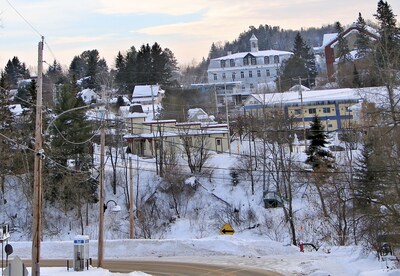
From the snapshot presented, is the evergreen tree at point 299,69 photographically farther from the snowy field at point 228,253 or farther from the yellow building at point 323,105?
the snowy field at point 228,253

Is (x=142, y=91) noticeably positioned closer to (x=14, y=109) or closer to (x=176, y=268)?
(x=14, y=109)

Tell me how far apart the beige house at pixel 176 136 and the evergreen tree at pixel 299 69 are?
48.6m

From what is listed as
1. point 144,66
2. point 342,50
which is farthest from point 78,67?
point 342,50

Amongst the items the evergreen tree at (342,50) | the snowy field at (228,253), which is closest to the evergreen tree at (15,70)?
the evergreen tree at (342,50)

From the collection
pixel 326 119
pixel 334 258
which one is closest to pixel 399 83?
pixel 334 258

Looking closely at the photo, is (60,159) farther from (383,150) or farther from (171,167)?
(383,150)

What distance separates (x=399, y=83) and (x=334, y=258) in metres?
10.2

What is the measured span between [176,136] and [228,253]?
34570 mm

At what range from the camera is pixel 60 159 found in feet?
180

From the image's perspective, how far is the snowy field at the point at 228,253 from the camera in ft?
85.3

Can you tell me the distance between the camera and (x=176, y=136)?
65875 millimetres

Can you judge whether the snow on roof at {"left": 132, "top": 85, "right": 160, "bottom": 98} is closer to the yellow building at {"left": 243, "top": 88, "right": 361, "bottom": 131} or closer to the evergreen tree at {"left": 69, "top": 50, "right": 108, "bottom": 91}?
the evergreen tree at {"left": 69, "top": 50, "right": 108, "bottom": 91}

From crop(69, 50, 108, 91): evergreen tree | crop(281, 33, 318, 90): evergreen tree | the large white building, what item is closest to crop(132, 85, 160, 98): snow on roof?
crop(69, 50, 108, 91): evergreen tree

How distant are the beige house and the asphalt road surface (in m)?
31.3
